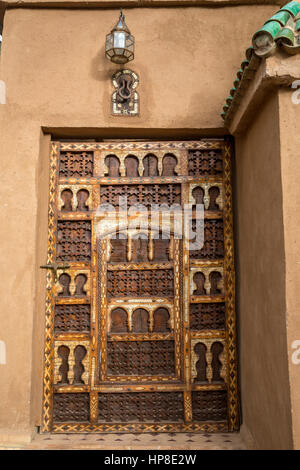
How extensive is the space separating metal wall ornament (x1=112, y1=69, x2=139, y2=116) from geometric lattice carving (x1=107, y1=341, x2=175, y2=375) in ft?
6.46

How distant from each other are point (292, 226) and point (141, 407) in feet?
6.65

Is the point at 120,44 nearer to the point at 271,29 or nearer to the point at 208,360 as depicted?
the point at 271,29

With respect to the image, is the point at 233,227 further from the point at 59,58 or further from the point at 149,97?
the point at 59,58

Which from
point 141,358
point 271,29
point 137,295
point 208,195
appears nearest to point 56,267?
point 137,295

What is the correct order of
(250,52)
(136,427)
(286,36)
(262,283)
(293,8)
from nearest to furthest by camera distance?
(286,36) < (293,8) < (250,52) < (262,283) < (136,427)

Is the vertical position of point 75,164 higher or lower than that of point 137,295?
higher

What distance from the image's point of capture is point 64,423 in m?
3.63

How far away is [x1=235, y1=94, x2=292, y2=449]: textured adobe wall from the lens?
2656 mm

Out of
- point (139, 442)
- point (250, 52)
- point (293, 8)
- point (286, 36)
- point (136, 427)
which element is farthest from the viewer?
point (136, 427)

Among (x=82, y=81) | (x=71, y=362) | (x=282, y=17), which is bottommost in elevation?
(x=71, y=362)

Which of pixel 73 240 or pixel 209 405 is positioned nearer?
pixel 209 405

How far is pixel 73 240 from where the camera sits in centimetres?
384

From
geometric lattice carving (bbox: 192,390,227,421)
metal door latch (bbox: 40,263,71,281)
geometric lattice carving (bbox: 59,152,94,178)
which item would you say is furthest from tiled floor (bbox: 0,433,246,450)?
geometric lattice carving (bbox: 59,152,94,178)

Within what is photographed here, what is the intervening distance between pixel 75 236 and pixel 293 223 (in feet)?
6.37
